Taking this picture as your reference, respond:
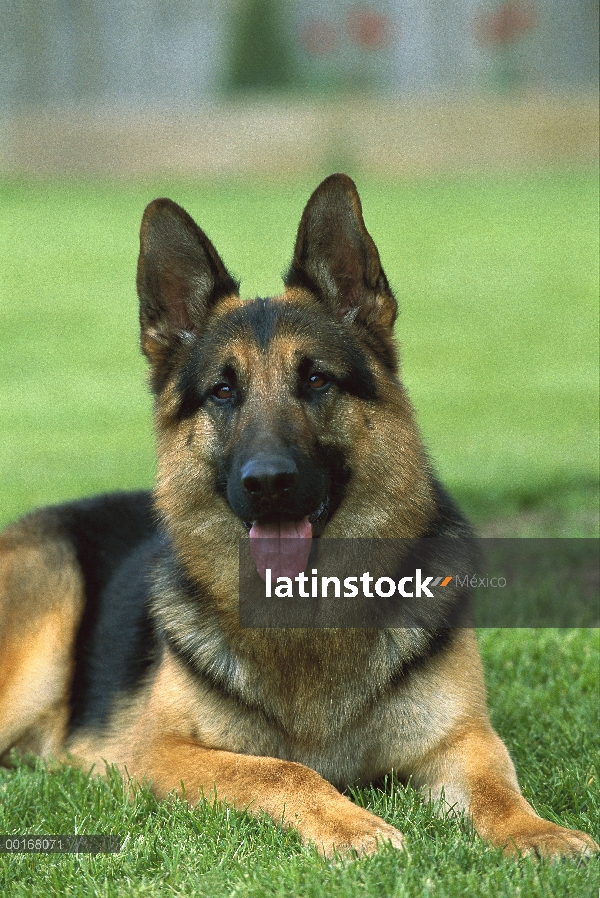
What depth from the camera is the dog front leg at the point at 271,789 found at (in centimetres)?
333

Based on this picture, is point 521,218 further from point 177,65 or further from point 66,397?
point 66,397

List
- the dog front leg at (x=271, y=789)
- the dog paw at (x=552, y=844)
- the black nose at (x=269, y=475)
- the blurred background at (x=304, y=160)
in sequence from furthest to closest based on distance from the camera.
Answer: the blurred background at (x=304, y=160), the black nose at (x=269, y=475), the dog front leg at (x=271, y=789), the dog paw at (x=552, y=844)

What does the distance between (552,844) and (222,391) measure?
1834 millimetres

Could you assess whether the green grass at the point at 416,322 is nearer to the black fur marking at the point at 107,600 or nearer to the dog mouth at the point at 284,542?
the black fur marking at the point at 107,600

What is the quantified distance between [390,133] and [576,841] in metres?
25.7

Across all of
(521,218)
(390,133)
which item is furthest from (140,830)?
(390,133)

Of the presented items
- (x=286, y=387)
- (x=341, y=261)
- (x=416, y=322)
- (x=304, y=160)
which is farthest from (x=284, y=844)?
(x=304, y=160)

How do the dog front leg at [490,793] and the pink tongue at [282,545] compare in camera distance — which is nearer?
the dog front leg at [490,793]

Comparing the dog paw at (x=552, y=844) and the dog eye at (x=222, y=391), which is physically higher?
the dog eye at (x=222, y=391)

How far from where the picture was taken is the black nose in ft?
11.8

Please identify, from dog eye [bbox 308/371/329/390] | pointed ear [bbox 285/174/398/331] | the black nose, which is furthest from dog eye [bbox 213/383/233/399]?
pointed ear [bbox 285/174/398/331]

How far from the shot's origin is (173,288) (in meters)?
4.35

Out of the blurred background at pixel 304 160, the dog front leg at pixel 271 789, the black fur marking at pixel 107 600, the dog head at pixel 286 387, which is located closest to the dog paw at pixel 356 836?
the dog front leg at pixel 271 789

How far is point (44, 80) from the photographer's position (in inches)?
1188
